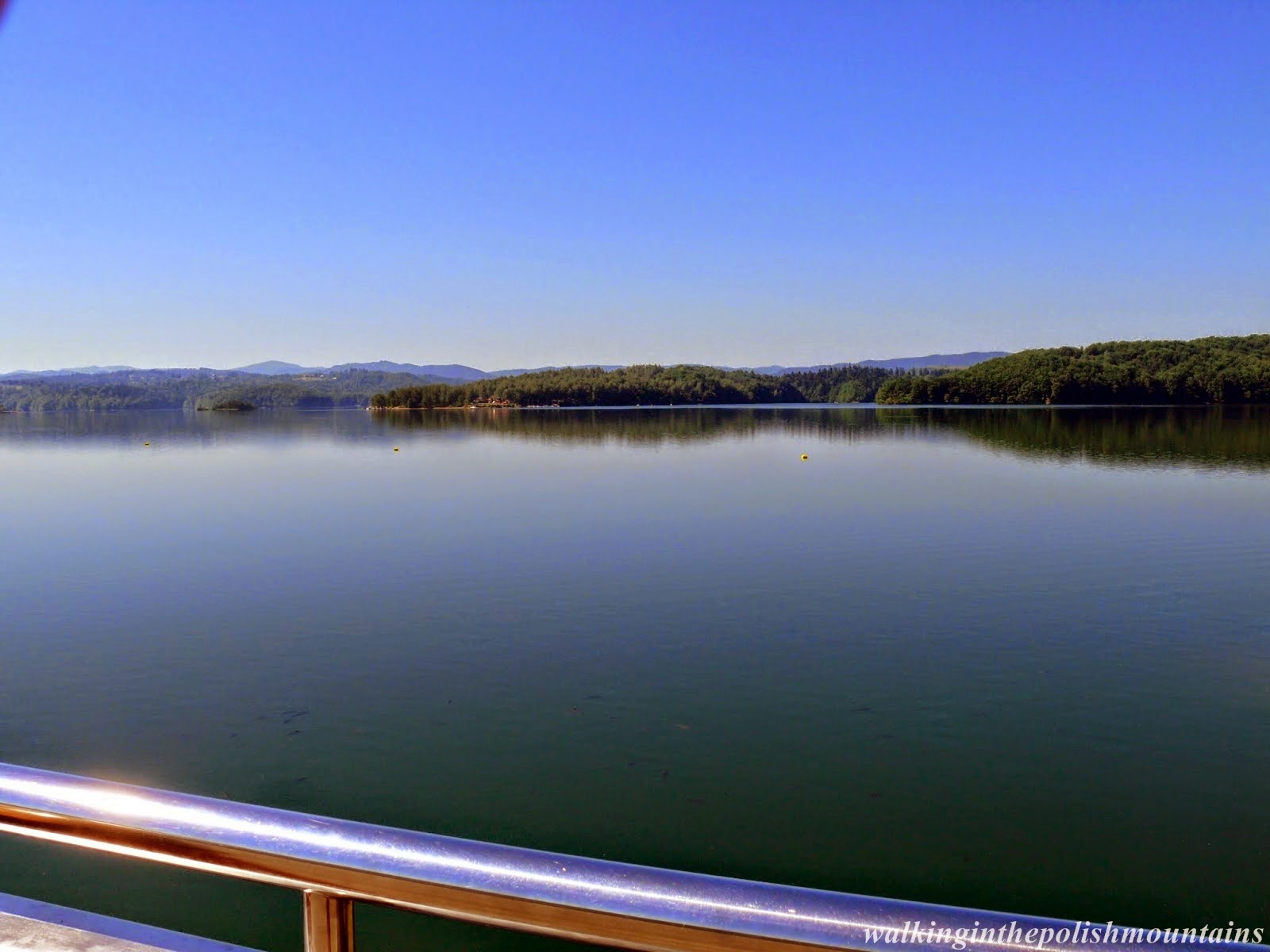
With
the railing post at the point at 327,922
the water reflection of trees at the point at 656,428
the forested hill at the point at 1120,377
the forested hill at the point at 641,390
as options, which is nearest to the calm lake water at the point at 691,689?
the railing post at the point at 327,922

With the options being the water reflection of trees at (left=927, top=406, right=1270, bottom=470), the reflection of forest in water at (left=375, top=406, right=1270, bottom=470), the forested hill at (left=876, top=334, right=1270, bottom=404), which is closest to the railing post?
the reflection of forest in water at (left=375, top=406, right=1270, bottom=470)

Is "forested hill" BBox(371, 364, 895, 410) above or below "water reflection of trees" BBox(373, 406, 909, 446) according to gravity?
above

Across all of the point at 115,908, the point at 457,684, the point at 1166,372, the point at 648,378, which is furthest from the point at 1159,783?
the point at 648,378

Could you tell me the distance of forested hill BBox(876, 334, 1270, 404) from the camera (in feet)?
302

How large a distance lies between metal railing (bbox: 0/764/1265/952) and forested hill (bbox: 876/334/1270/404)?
348 feet

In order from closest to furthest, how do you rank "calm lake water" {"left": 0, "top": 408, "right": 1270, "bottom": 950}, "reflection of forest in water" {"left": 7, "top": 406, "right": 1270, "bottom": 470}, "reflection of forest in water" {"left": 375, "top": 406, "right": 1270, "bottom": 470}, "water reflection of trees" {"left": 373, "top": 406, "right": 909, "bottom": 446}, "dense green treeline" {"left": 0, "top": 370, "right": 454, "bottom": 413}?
1. "calm lake water" {"left": 0, "top": 408, "right": 1270, "bottom": 950}
2. "reflection of forest in water" {"left": 375, "top": 406, "right": 1270, "bottom": 470}
3. "reflection of forest in water" {"left": 7, "top": 406, "right": 1270, "bottom": 470}
4. "water reflection of trees" {"left": 373, "top": 406, "right": 909, "bottom": 446}
5. "dense green treeline" {"left": 0, "top": 370, "right": 454, "bottom": 413}

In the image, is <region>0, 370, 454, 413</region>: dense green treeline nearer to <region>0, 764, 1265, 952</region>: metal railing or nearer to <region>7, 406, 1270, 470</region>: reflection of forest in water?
<region>7, 406, 1270, 470</region>: reflection of forest in water

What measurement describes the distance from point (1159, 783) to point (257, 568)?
39.9 feet

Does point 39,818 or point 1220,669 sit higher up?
point 39,818

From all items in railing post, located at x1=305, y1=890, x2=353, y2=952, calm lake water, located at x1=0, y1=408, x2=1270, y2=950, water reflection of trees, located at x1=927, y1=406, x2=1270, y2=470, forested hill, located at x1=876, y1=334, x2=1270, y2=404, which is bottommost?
calm lake water, located at x1=0, y1=408, x2=1270, y2=950

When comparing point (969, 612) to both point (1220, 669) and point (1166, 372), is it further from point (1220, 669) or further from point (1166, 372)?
point (1166, 372)

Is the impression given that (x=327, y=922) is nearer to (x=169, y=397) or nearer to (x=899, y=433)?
(x=899, y=433)

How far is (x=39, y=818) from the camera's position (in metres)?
1.40

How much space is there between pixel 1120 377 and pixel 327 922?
359 feet
